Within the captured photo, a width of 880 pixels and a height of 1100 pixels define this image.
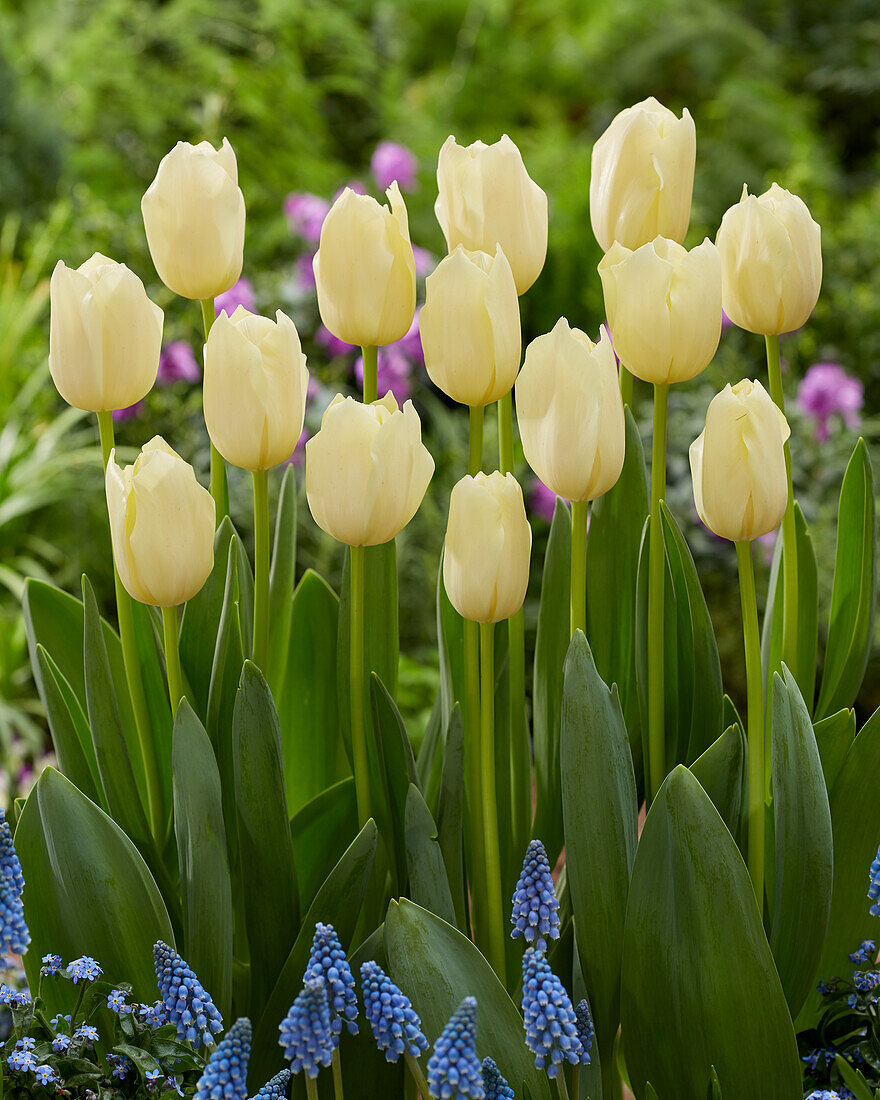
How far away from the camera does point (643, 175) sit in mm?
776

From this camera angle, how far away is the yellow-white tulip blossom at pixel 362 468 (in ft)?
2.21

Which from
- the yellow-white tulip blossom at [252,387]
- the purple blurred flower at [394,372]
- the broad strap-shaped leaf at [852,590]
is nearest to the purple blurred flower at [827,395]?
the purple blurred flower at [394,372]

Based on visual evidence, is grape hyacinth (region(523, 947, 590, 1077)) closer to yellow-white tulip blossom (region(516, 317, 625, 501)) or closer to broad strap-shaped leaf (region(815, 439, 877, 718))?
yellow-white tulip blossom (region(516, 317, 625, 501))

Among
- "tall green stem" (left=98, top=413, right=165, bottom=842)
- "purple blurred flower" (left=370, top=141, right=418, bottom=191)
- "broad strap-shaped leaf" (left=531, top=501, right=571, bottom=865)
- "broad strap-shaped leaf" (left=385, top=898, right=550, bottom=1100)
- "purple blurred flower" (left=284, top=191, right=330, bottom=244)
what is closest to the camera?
"broad strap-shaped leaf" (left=385, top=898, right=550, bottom=1100)

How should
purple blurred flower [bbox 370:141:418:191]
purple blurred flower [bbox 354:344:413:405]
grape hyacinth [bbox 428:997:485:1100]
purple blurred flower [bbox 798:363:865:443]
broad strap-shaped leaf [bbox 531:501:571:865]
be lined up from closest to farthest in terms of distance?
grape hyacinth [bbox 428:997:485:1100]
broad strap-shaped leaf [bbox 531:501:571:865]
purple blurred flower [bbox 354:344:413:405]
purple blurred flower [bbox 798:363:865:443]
purple blurred flower [bbox 370:141:418:191]

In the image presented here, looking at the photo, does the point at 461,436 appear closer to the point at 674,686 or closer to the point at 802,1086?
the point at 674,686

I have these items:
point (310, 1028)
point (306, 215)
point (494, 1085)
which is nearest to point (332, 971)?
point (310, 1028)

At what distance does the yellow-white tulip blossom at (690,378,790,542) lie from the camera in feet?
2.22

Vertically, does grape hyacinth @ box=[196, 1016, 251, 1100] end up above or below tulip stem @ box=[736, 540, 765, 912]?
below

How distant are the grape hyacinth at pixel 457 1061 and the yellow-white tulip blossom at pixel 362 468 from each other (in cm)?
29

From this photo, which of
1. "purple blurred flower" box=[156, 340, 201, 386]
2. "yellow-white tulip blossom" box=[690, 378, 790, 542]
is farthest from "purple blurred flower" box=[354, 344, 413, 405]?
"yellow-white tulip blossom" box=[690, 378, 790, 542]

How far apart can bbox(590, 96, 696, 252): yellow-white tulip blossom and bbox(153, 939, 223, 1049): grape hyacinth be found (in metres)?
0.57

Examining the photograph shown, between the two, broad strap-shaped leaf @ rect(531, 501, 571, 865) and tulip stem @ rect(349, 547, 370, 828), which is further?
broad strap-shaped leaf @ rect(531, 501, 571, 865)

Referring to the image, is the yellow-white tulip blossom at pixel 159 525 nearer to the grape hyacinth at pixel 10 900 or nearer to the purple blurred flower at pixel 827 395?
the grape hyacinth at pixel 10 900
